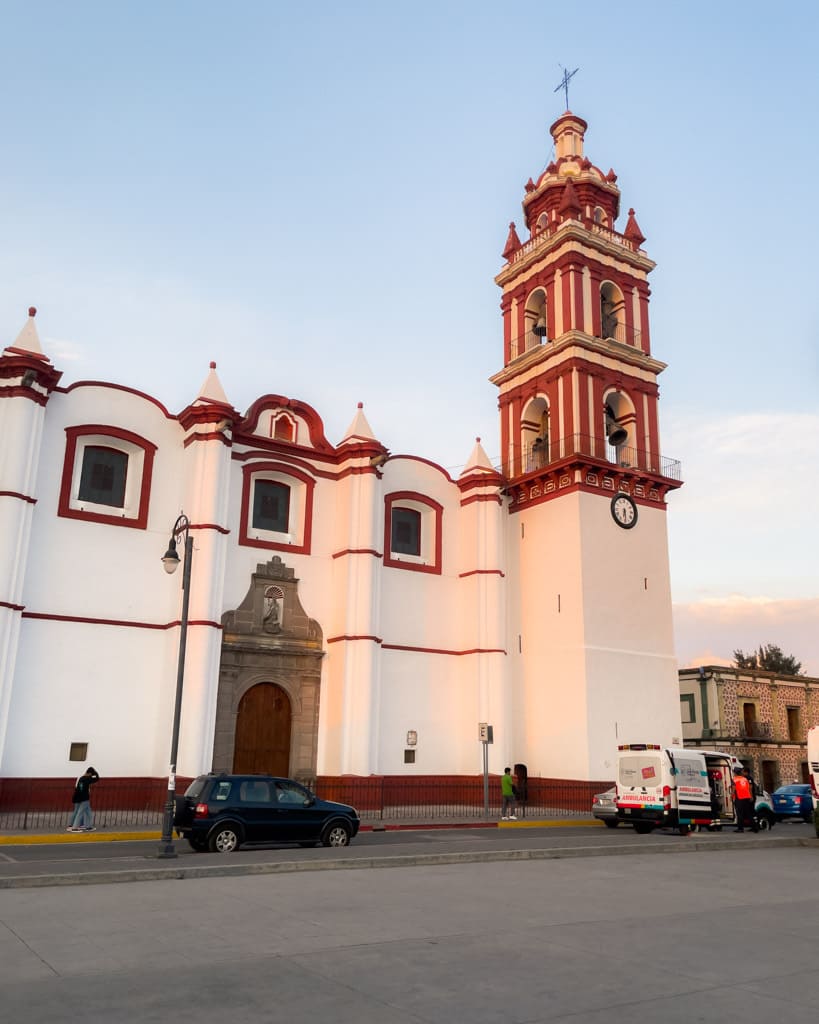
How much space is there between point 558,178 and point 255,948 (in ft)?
112

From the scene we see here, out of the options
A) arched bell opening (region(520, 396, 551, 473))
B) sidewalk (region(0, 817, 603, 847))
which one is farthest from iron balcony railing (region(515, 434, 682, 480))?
sidewalk (region(0, 817, 603, 847))

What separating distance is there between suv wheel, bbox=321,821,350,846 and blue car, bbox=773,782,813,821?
18.7 meters

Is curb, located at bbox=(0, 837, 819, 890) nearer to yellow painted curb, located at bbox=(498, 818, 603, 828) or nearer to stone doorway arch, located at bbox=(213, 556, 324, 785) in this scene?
yellow painted curb, located at bbox=(498, 818, 603, 828)

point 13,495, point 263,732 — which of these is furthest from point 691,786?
point 13,495

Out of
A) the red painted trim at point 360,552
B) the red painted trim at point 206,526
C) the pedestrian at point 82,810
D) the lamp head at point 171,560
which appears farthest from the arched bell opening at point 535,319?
the pedestrian at point 82,810

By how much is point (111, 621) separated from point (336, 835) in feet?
34.9

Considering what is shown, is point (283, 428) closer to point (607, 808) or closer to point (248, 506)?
point (248, 506)

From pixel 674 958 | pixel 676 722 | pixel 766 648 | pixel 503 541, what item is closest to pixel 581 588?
pixel 503 541

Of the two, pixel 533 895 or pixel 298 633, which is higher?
pixel 298 633

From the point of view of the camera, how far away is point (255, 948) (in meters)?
7.76

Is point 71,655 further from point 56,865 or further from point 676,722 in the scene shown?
point 676,722

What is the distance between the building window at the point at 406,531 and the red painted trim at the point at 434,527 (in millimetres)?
342

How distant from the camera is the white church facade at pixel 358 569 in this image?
77.7 feet

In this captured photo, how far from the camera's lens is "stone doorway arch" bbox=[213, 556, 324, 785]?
25562 millimetres
